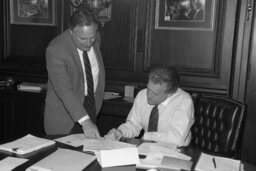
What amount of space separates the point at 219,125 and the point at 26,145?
134 centimetres

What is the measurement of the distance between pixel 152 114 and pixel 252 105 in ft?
4.66

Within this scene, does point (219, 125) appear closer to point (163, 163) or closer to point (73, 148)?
point (163, 163)

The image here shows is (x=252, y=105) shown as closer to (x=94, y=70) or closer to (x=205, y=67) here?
(x=205, y=67)

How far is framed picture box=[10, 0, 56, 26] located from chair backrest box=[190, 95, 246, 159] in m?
2.19

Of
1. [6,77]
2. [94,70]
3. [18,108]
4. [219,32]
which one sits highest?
[219,32]

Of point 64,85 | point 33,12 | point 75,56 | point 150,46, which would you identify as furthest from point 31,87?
point 64,85

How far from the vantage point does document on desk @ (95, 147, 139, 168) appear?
5.95 ft

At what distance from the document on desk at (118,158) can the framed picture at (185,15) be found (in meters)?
2.10

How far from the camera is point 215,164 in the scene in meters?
1.88

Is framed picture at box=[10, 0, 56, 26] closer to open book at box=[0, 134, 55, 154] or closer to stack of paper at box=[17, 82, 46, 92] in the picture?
stack of paper at box=[17, 82, 46, 92]

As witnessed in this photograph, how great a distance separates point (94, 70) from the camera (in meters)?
2.85

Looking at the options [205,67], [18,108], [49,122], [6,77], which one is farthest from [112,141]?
[6,77]

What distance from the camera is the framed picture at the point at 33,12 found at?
13.5ft

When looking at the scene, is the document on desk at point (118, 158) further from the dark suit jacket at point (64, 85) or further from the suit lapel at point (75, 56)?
the suit lapel at point (75, 56)
